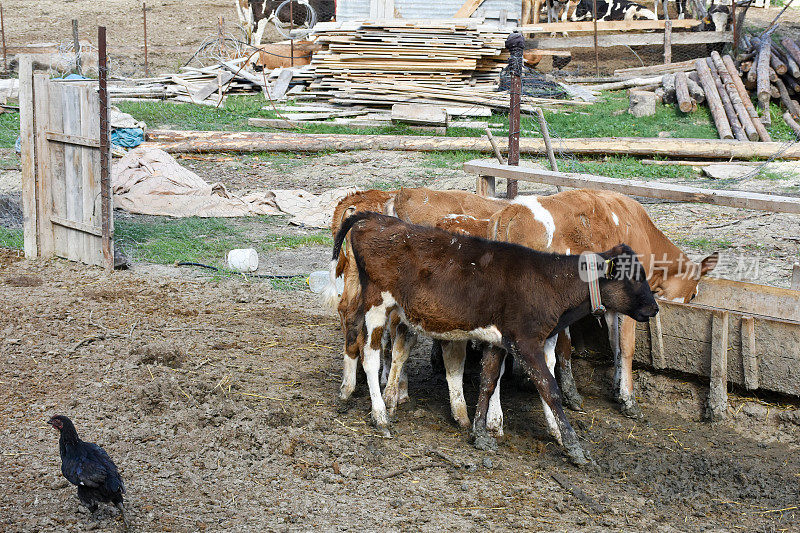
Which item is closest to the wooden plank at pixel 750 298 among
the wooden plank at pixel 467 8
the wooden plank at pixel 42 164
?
the wooden plank at pixel 42 164

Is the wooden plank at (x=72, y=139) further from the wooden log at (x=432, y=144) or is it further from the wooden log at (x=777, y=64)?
the wooden log at (x=777, y=64)

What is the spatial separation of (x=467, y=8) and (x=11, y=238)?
1582 cm

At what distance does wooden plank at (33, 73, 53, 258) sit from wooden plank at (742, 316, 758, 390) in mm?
8401

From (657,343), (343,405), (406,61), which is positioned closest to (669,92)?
(406,61)

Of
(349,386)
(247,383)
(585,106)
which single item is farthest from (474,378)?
(585,106)

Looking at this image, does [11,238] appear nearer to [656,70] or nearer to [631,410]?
[631,410]

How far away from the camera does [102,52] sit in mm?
9688

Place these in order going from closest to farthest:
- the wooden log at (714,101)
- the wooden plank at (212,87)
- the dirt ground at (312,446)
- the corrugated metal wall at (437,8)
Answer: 1. the dirt ground at (312,446)
2. the wooden log at (714,101)
3. the wooden plank at (212,87)
4. the corrugated metal wall at (437,8)

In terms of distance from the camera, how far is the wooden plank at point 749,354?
668cm

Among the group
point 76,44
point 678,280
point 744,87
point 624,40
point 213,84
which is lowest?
point 678,280

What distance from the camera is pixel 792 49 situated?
20.1 m

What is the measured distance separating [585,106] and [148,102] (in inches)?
448

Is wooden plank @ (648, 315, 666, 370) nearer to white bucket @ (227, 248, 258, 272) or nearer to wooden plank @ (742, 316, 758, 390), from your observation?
wooden plank @ (742, 316, 758, 390)

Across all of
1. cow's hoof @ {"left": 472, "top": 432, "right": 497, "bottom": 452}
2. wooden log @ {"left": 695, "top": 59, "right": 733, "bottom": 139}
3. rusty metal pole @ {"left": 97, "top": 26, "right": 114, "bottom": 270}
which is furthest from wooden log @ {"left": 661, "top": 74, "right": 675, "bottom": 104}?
cow's hoof @ {"left": 472, "top": 432, "right": 497, "bottom": 452}
